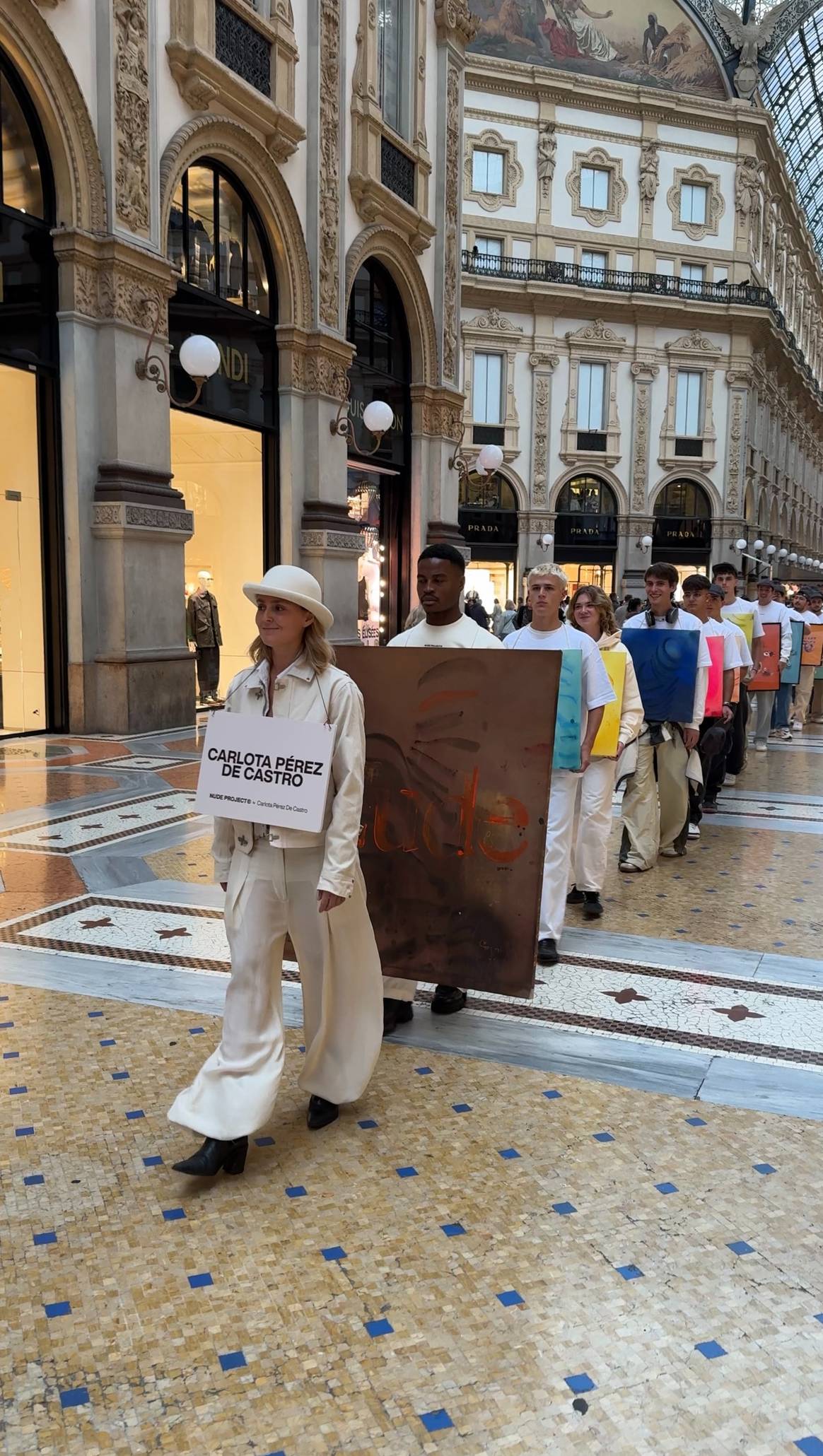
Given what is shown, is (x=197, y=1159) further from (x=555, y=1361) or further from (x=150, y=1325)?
(x=555, y=1361)

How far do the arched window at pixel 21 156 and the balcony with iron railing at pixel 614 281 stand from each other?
94.3 ft

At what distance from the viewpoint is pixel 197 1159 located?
282 centimetres

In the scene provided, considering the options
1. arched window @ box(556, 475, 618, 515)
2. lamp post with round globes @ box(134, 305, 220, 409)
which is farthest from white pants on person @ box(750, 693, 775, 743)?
arched window @ box(556, 475, 618, 515)

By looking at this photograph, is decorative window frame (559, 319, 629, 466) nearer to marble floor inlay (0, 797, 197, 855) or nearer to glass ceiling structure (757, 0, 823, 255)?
glass ceiling structure (757, 0, 823, 255)

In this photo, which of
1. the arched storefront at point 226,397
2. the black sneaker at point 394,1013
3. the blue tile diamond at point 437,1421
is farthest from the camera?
the arched storefront at point 226,397

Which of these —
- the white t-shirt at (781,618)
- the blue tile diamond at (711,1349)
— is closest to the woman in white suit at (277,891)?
the blue tile diamond at (711,1349)

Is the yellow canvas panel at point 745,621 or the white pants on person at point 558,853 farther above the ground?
the yellow canvas panel at point 745,621

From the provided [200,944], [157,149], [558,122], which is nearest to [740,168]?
[558,122]

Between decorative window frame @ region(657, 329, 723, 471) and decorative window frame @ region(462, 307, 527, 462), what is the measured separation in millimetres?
5879

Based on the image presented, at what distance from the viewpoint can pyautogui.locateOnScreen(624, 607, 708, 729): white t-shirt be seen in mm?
6715

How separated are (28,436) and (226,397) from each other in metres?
3.40

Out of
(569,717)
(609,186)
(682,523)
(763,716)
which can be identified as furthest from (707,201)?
(569,717)

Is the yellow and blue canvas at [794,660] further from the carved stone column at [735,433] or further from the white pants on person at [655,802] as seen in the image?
the carved stone column at [735,433]

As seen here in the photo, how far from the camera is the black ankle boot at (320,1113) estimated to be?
3.19m
